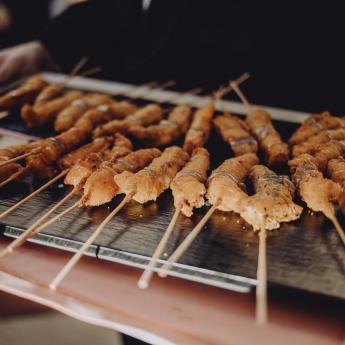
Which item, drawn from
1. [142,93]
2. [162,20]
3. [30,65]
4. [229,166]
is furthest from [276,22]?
[30,65]

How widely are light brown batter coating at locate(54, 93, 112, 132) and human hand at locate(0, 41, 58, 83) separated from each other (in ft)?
7.32

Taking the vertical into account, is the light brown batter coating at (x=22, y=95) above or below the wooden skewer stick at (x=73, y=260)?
above

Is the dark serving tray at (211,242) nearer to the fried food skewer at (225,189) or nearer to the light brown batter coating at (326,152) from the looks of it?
the fried food skewer at (225,189)

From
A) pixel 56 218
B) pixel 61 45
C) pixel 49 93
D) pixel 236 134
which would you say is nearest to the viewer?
pixel 56 218

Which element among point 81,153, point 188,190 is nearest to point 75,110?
point 81,153

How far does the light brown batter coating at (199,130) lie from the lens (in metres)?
4.09

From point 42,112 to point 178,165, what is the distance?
2.17m

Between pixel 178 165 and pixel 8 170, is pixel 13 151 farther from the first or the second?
pixel 178 165

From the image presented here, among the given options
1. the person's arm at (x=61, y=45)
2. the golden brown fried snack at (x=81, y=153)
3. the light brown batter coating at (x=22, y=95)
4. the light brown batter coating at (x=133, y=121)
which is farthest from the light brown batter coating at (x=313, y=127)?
the person's arm at (x=61, y=45)

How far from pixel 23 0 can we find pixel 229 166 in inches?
306

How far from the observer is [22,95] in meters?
5.36

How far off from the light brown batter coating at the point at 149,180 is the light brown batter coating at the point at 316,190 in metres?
1.05

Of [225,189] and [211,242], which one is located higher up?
[225,189]

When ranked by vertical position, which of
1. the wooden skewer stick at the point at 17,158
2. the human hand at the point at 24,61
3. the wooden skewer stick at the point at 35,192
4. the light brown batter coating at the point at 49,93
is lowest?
the wooden skewer stick at the point at 35,192
